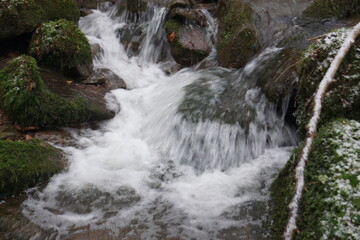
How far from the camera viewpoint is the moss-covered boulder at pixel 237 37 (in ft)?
22.5

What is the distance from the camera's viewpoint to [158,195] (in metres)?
4.22

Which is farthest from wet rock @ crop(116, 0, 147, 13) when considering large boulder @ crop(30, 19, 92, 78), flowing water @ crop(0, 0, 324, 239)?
large boulder @ crop(30, 19, 92, 78)

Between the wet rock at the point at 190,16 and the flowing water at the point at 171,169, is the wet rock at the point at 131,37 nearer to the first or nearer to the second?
the wet rock at the point at 190,16

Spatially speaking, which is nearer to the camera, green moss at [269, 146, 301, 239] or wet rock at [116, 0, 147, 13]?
green moss at [269, 146, 301, 239]

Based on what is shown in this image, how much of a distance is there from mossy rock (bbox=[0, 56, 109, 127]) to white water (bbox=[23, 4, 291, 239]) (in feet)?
1.86

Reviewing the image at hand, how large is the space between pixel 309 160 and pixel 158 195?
209 centimetres

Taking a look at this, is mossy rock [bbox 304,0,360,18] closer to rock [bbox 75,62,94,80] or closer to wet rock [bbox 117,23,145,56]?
wet rock [bbox 117,23,145,56]

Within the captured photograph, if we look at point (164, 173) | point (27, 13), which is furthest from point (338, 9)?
point (27, 13)

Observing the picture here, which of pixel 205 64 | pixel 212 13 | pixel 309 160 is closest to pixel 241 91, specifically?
pixel 205 64

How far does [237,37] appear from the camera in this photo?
696 cm

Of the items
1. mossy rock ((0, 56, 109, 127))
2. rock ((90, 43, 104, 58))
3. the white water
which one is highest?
rock ((90, 43, 104, 58))

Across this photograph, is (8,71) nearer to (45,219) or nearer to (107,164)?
(107,164)

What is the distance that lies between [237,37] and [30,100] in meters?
4.68

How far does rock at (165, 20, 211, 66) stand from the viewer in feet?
25.7
